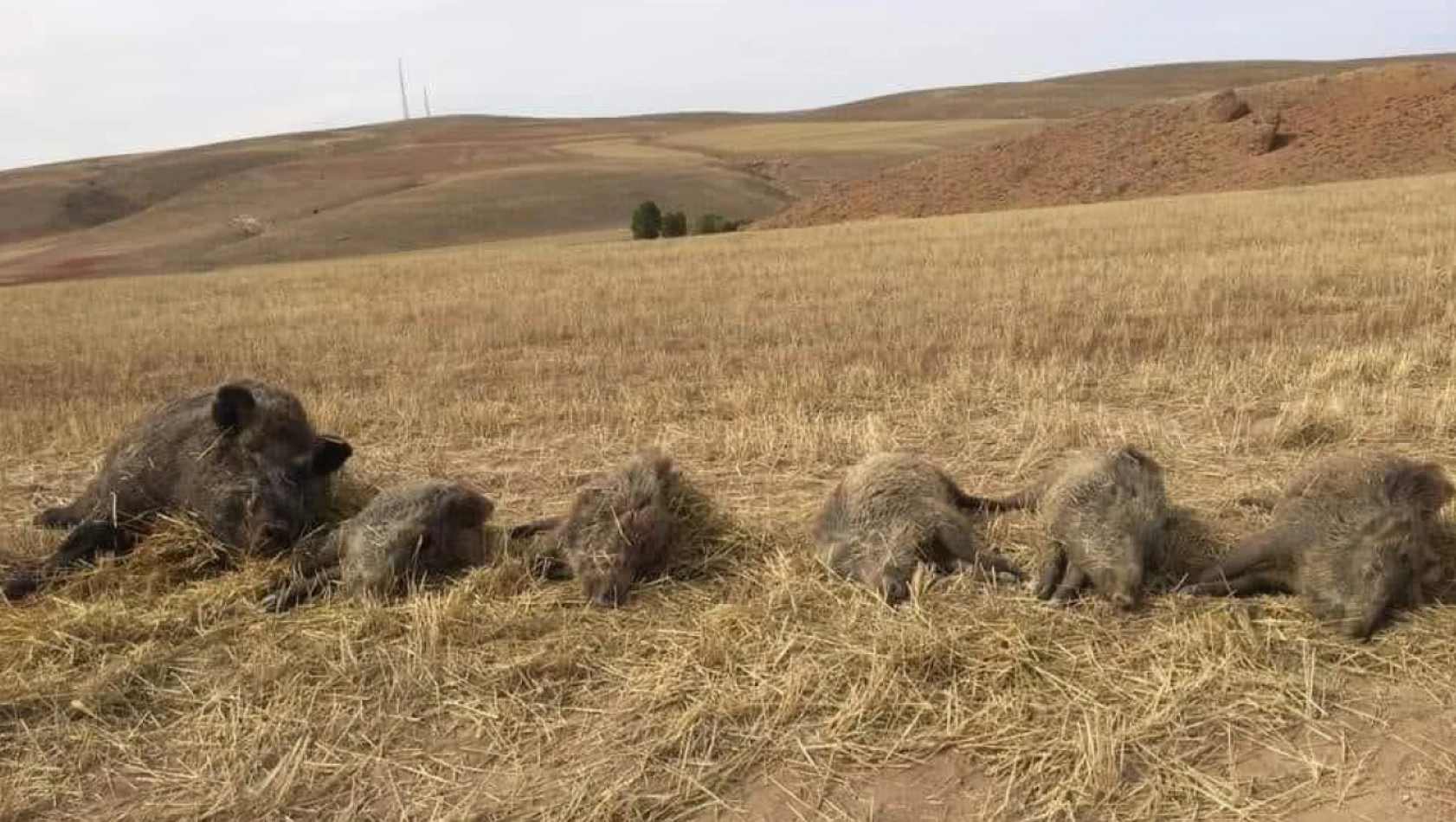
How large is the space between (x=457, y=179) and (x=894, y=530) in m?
72.9

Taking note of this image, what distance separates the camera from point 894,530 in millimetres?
5695

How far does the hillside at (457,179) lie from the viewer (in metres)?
58.0

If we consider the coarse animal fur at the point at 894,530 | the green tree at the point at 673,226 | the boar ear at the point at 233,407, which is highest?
the boar ear at the point at 233,407

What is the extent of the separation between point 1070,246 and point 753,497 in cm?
1660

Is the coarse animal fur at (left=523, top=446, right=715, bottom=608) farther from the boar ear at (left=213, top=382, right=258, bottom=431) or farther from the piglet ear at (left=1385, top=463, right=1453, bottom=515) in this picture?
the piglet ear at (left=1385, top=463, right=1453, bottom=515)

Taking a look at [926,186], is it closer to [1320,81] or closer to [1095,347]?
[1320,81]

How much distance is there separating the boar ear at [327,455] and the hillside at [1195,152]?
140 ft

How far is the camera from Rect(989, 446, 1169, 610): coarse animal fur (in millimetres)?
5215

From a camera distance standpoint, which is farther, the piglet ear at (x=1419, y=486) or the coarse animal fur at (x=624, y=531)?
the coarse animal fur at (x=624, y=531)

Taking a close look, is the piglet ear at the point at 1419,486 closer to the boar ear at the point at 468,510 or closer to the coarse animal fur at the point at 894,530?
the coarse animal fur at the point at 894,530

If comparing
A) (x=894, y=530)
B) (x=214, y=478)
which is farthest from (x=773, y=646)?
(x=214, y=478)

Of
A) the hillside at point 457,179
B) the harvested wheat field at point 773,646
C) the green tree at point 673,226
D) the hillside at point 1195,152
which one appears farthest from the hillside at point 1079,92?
the harvested wheat field at point 773,646

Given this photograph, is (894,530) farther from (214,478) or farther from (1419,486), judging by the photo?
(214,478)

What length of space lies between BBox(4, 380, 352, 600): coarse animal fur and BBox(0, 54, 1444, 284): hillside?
4678 cm
